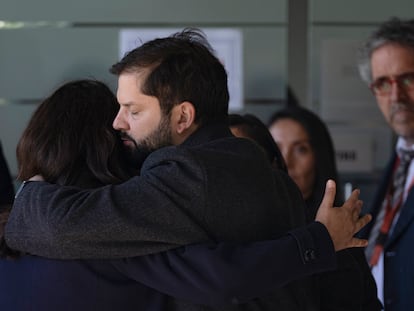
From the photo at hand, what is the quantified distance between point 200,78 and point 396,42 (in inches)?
72.7

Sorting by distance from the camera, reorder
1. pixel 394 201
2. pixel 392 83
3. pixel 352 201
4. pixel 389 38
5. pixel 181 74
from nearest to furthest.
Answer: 1. pixel 181 74
2. pixel 352 201
3. pixel 394 201
4. pixel 392 83
5. pixel 389 38

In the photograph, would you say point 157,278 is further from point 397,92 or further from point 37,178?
point 397,92

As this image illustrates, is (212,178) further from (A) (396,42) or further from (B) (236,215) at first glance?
(A) (396,42)

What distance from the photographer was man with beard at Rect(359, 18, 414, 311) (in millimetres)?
2898

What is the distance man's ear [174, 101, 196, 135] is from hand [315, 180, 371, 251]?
0.36 m

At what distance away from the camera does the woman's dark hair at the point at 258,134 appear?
2443 millimetres

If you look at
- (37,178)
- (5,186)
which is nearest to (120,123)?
(37,178)

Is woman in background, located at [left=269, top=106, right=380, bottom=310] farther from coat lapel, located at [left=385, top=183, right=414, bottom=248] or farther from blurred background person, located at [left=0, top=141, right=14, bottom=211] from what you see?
blurred background person, located at [left=0, top=141, right=14, bottom=211]

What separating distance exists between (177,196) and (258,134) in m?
0.95

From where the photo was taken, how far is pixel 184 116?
173 cm

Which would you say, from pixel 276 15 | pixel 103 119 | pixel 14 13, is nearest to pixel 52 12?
pixel 14 13

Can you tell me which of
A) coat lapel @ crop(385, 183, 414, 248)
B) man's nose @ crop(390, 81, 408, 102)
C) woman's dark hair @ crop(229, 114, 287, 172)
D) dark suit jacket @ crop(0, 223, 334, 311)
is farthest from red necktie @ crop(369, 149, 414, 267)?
dark suit jacket @ crop(0, 223, 334, 311)

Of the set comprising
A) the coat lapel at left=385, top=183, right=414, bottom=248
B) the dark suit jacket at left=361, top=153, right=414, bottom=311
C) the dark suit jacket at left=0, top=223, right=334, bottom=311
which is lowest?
the dark suit jacket at left=361, top=153, right=414, bottom=311

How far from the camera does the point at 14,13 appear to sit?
3.83m
